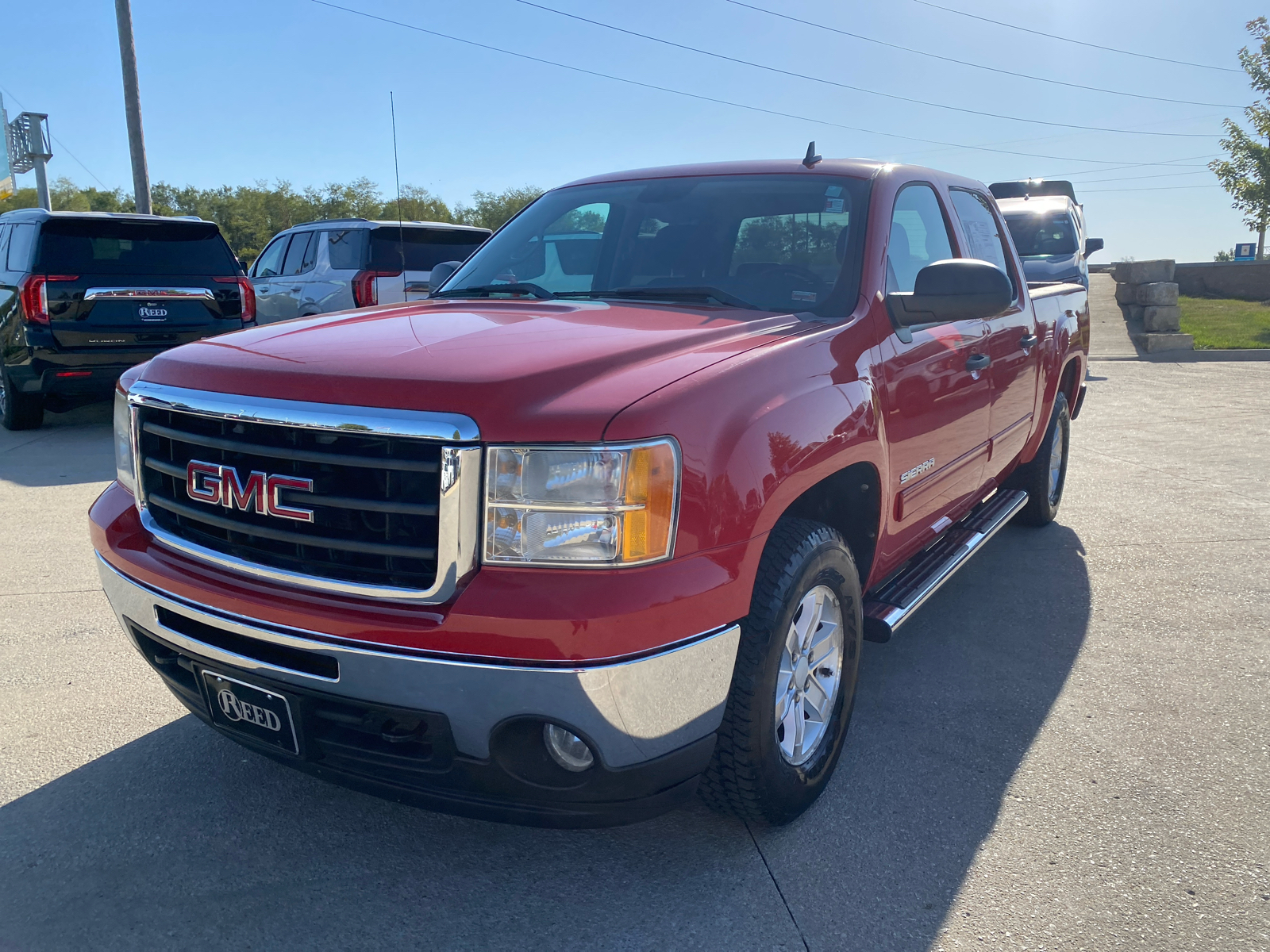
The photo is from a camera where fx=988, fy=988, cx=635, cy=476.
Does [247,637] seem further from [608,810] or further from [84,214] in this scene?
[84,214]

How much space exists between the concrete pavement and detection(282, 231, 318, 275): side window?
7678mm

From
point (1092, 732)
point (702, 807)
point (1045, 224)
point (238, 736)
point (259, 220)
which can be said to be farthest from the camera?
point (259, 220)

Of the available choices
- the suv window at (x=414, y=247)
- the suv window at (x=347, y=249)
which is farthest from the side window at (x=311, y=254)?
the suv window at (x=414, y=247)

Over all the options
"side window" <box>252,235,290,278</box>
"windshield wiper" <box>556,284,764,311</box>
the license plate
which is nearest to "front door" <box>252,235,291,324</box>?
"side window" <box>252,235,290,278</box>

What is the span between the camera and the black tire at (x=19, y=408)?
8.50m

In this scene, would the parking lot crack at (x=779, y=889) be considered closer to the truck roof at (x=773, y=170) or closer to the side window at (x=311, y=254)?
the truck roof at (x=773, y=170)

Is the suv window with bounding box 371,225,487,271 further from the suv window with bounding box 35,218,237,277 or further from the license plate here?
the license plate

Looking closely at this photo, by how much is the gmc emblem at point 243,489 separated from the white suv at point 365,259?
7422mm

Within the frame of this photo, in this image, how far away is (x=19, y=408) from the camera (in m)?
8.58

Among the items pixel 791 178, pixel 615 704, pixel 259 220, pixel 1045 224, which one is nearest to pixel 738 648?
pixel 615 704

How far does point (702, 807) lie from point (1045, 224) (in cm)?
1298

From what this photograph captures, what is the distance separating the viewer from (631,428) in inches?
80.3

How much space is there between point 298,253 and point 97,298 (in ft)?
12.0

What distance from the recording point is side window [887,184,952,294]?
133 inches
